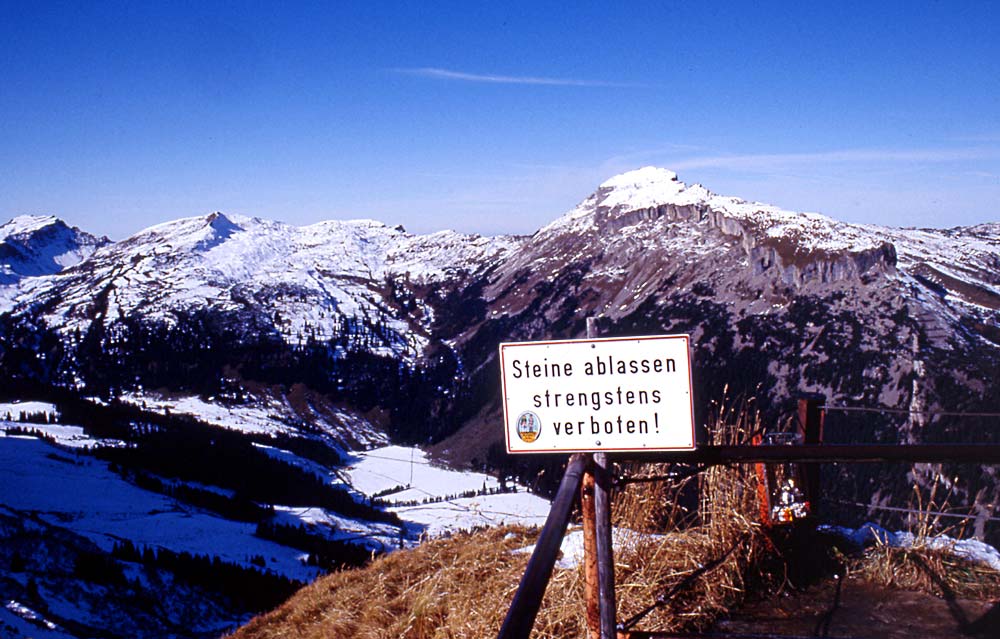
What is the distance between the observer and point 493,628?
5930mm

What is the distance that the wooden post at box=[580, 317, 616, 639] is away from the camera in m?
3.76

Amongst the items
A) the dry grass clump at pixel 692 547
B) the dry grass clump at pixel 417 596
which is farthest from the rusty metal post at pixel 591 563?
the dry grass clump at pixel 417 596

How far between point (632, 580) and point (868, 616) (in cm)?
192

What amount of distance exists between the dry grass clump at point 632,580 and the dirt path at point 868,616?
0.98 ft

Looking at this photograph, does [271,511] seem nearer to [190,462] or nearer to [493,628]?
[190,462]

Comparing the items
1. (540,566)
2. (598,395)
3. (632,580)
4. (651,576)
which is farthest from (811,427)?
(540,566)

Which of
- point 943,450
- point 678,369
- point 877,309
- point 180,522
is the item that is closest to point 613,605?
point 678,369

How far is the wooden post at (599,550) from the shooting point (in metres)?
3.76

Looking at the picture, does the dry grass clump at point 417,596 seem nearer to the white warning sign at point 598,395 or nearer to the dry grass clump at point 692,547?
the dry grass clump at point 692,547

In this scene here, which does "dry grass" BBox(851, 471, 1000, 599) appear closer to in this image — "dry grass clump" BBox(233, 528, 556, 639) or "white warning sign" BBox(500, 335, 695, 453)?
"dry grass clump" BBox(233, 528, 556, 639)

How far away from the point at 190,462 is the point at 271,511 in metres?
26.3

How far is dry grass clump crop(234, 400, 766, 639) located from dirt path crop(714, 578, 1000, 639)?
0.98 feet

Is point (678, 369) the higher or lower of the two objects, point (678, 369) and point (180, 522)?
the higher

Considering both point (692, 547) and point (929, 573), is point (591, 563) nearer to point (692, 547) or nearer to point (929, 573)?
point (692, 547)
